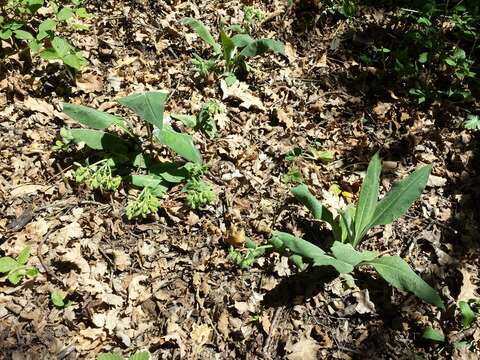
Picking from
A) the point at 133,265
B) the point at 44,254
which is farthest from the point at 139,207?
Answer: the point at 44,254

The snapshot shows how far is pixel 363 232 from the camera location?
2.96 m

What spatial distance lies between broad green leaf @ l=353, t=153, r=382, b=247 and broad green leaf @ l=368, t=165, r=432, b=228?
0.04 meters

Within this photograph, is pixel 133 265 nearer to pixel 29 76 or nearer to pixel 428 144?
pixel 29 76

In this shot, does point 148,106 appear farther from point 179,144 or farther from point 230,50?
point 230,50

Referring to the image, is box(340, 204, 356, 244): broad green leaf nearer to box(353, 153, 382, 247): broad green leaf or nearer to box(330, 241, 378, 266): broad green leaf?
box(353, 153, 382, 247): broad green leaf

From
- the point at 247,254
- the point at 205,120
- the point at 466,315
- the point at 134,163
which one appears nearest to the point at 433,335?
the point at 466,315

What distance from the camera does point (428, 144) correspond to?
3.85 meters

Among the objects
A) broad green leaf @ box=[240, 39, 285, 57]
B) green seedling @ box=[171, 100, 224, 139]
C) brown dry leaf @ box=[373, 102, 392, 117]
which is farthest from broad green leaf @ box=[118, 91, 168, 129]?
brown dry leaf @ box=[373, 102, 392, 117]

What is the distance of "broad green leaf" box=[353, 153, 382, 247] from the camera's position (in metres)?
2.92

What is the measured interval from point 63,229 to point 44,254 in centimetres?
21

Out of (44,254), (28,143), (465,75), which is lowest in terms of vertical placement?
(44,254)

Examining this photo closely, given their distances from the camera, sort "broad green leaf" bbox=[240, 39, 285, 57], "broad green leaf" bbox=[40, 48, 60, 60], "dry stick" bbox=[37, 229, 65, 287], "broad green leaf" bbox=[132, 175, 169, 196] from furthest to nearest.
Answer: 1. "broad green leaf" bbox=[240, 39, 285, 57]
2. "broad green leaf" bbox=[40, 48, 60, 60]
3. "broad green leaf" bbox=[132, 175, 169, 196]
4. "dry stick" bbox=[37, 229, 65, 287]

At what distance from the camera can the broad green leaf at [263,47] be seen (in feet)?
12.0

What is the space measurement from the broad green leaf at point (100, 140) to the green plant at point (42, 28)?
2.22 feet
